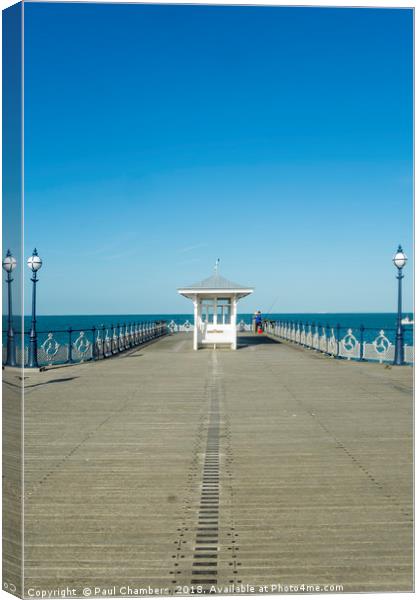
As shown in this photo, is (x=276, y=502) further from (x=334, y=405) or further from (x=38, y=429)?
(x=334, y=405)

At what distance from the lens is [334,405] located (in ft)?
29.7

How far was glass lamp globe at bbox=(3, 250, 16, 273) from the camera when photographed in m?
3.00

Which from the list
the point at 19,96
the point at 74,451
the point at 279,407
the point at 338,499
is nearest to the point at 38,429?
the point at 74,451

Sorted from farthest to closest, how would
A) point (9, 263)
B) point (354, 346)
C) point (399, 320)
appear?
point (354, 346) → point (399, 320) → point (9, 263)

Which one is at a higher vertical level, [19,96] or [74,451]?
[19,96]

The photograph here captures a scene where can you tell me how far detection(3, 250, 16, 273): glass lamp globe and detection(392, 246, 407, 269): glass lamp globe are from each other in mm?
14390

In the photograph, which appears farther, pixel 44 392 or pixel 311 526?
pixel 44 392

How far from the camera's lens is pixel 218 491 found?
4656mm

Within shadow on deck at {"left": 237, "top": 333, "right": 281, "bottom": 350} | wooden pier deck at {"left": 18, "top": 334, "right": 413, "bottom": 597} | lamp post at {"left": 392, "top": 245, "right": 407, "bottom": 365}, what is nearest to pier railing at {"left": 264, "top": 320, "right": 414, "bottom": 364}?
lamp post at {"left": 392, "top": 245, "right": 407, "bottom": 365}

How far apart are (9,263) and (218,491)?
2.86 metres

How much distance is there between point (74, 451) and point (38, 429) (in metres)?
1.44

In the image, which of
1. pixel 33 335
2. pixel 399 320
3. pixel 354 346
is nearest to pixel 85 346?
pixel 33 335

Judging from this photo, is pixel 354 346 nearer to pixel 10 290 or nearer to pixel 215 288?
pixel 215 288

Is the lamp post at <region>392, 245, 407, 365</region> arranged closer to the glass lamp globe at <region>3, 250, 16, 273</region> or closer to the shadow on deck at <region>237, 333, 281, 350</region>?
the shadow on deck at <region>237, 333, 281, 350</region>
